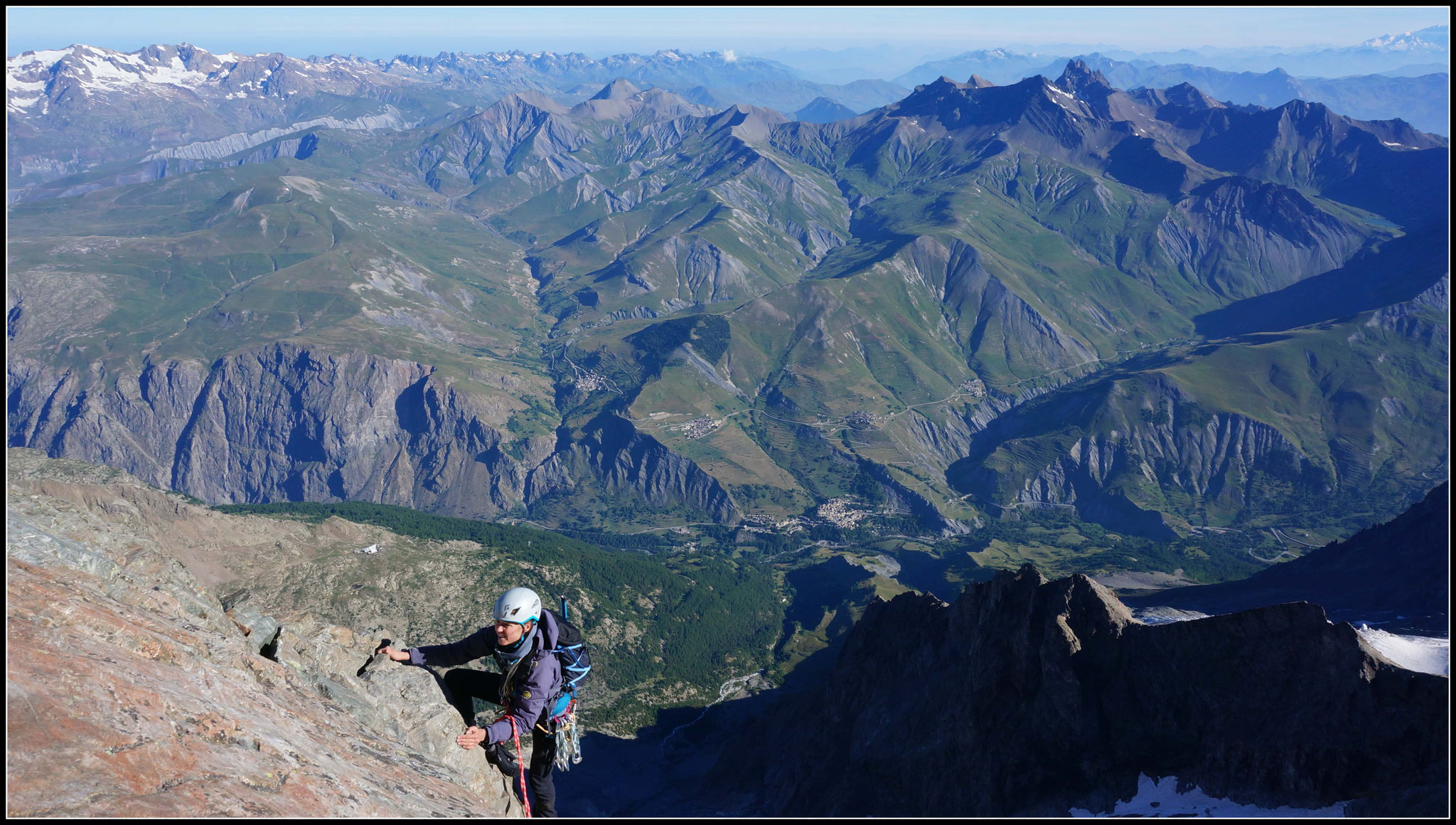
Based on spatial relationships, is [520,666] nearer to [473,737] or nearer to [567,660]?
[567,660]

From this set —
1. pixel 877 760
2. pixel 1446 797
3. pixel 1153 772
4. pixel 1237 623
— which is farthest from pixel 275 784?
pixel 877 760

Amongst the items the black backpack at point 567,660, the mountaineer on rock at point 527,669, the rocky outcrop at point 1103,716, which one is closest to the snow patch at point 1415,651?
the rocky outcrop at point 1103,716

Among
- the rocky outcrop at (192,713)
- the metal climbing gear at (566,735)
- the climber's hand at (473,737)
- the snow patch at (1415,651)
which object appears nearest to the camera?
the rocky outcrop at (192,713)

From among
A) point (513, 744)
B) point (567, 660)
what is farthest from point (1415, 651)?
point (513, 744)

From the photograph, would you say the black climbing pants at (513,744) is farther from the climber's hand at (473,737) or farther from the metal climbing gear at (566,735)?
the climber's hand at (473,737)

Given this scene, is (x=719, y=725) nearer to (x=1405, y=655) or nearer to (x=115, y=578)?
(x=1405, y=655)

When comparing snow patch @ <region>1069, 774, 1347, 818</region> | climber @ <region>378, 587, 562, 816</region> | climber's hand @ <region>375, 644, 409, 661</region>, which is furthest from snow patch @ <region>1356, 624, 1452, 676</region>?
climber's hand @ <region>375, 644, 409, 661</region>

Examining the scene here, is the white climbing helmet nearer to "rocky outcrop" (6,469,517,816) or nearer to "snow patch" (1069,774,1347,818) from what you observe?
"rocky outcrop" (6,469,517,816)

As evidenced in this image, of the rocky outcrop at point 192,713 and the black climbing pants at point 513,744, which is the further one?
the black climbing pants at point 513,744
